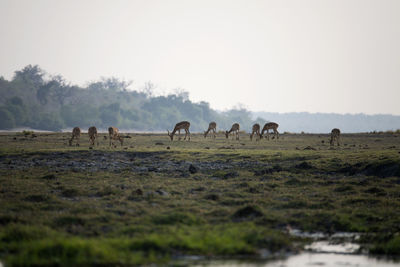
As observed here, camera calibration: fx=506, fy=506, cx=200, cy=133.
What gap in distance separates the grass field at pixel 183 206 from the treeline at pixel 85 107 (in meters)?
85.6

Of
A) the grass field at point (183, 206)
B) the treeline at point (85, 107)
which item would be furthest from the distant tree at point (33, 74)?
the grass field at point (183, 206)

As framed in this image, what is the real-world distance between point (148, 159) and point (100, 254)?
17261mm

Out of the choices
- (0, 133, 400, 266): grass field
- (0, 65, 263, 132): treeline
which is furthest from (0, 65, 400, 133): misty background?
(0, 133, 400, 266): grass field

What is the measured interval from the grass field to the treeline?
3371 inches

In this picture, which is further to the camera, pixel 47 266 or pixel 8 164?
pixel 8 164

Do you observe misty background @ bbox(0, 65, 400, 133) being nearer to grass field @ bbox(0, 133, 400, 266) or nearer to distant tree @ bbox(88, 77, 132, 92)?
distant tree @ bbox(88, 77, 132, 92)

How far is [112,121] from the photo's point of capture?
126062 millimetres

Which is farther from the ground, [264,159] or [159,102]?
[159,102]

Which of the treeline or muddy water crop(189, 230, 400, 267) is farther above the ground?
the treeline

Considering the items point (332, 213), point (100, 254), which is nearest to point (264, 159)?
point (332, 213)

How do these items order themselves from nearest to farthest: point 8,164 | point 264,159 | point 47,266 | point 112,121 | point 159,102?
point 47,266 → point 8,164 → point 264,159 → point 112,121 → point 159,102

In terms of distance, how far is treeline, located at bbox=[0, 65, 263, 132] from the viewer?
4306 inches

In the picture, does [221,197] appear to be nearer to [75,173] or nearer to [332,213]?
[332,213]

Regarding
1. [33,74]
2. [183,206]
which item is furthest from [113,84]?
[183,206]
